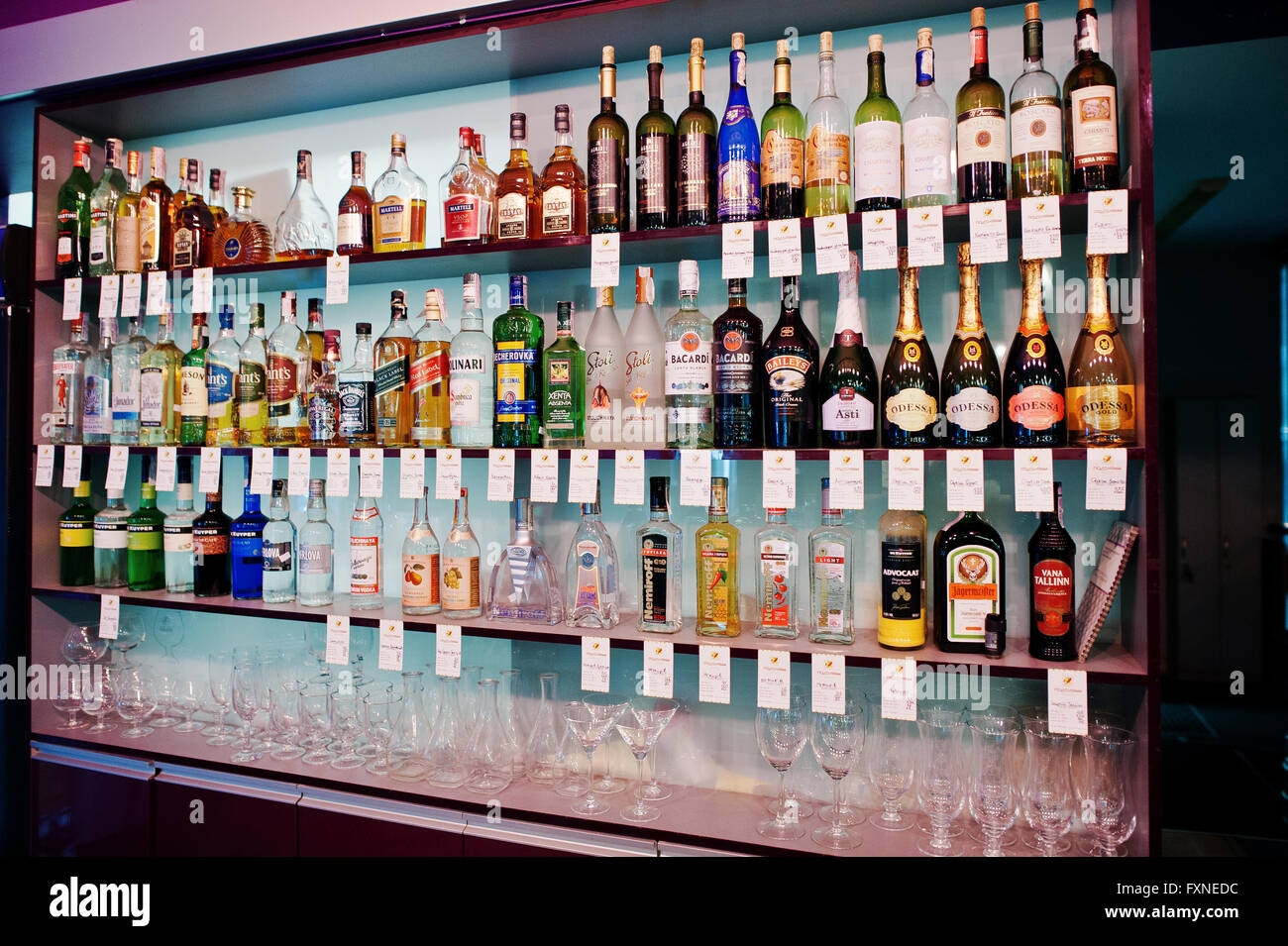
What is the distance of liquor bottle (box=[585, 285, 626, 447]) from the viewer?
1992 mm

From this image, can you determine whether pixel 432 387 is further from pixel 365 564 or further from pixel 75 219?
pixel 75 219

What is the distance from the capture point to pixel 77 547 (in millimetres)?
2561

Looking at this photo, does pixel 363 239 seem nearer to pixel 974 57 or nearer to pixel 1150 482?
pixel 974 57

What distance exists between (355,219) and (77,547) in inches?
58.3

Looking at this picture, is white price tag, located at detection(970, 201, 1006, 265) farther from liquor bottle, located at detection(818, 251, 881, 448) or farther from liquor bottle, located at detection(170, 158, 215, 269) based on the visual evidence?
liquor bottle, located at detection(170, 158, 215, 269)

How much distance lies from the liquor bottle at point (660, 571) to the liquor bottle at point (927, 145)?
0.90 meters

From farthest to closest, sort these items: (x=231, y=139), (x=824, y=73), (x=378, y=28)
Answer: (x=231, y=139) → (x=378, y=28) → (x=824, y=73)

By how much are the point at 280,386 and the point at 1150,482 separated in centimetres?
230

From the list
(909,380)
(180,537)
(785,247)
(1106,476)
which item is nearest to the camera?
(1106,476)

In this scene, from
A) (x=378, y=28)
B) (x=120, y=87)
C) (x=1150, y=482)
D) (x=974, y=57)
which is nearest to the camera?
(x=1150, y=482)

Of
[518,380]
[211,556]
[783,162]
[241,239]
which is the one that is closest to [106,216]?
[241,239]
